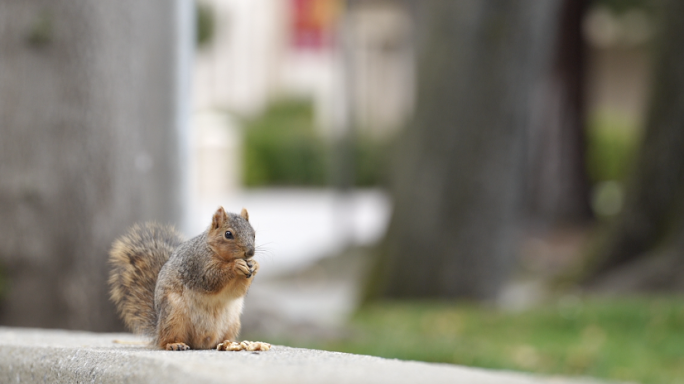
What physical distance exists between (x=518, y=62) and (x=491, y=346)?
2856mm

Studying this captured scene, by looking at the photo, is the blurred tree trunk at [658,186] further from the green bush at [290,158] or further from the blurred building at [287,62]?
the blurred building at [287,62]

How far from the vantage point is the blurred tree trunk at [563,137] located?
13.5 m

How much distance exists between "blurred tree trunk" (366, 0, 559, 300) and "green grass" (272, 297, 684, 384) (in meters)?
0.55

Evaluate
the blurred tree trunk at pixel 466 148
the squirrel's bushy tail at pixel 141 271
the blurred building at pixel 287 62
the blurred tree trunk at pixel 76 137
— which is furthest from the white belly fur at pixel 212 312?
the blurred building at pixel 287 62

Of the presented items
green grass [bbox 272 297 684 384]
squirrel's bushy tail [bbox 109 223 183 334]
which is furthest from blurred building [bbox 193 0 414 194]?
squirrel's bushy tail [bbox 109 223 183 334]

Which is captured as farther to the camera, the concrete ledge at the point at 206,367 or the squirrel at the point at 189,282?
the squirrel at the point at 189,282

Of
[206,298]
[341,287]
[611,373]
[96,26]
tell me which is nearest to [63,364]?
[206,298]

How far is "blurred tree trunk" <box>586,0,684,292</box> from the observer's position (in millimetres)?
7586

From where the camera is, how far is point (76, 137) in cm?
445

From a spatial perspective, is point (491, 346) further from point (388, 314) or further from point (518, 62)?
point (518, 62)

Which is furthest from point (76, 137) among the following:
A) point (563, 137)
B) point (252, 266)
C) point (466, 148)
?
point (563, 137)

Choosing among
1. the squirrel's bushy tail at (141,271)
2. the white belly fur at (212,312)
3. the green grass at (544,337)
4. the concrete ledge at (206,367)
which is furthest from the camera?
the green grass at (544,337)

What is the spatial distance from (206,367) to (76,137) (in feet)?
8.67

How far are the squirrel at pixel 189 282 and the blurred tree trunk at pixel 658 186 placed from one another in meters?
5.57
